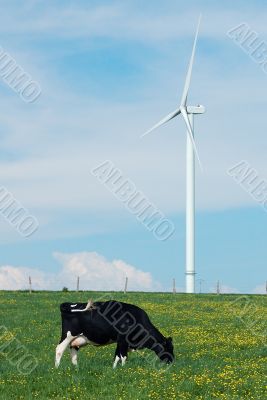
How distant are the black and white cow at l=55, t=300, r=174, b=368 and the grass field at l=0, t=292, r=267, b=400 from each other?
1.42 feet

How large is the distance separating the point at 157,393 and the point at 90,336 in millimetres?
4027

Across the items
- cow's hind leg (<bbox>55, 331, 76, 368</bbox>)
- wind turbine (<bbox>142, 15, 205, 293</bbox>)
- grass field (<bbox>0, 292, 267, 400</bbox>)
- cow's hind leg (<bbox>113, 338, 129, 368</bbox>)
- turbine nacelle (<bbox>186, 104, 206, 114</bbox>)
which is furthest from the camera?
turbine nacelle (<bbox>186, 104, 206, 114</bbox>)

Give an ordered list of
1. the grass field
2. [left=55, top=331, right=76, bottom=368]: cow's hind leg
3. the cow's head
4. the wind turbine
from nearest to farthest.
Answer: the grass field
[left=55, top=331, right=76, bottom=368]: cow's hind leg
the cow's head
the wind turbine

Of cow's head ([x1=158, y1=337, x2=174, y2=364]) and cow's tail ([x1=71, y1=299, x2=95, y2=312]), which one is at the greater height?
cow's tail ([x1=71, y1=299, x2=95, y2=312])

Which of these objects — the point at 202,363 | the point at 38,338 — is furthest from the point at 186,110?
the point at 202,363

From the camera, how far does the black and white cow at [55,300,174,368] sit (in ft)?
64.5

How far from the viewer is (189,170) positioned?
59375mm

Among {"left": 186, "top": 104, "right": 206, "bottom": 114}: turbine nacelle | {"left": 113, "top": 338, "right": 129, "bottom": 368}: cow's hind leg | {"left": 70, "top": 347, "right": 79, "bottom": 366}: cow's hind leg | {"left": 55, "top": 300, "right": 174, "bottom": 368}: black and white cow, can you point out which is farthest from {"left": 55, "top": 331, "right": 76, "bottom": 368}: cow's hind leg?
{"left": 186, "top": 104, "right": 206, "bottom": 114}: turbine nacelle

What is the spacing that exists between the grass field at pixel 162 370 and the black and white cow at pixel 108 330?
433 millimetres

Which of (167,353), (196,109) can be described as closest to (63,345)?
(167,353)

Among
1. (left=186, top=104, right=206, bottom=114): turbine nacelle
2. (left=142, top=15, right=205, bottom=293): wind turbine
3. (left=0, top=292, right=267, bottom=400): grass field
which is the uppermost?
(left=186, top=104, right=206, bottom=114): turbine nacelle

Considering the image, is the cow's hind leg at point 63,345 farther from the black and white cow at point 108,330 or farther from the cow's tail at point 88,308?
the cow's tail at point 88,308

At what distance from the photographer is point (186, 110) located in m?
60.5

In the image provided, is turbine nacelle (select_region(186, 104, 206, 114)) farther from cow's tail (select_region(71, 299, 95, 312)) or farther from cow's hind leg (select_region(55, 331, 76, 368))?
cow's hind leg (select_region(55, 331, 76, 368))
